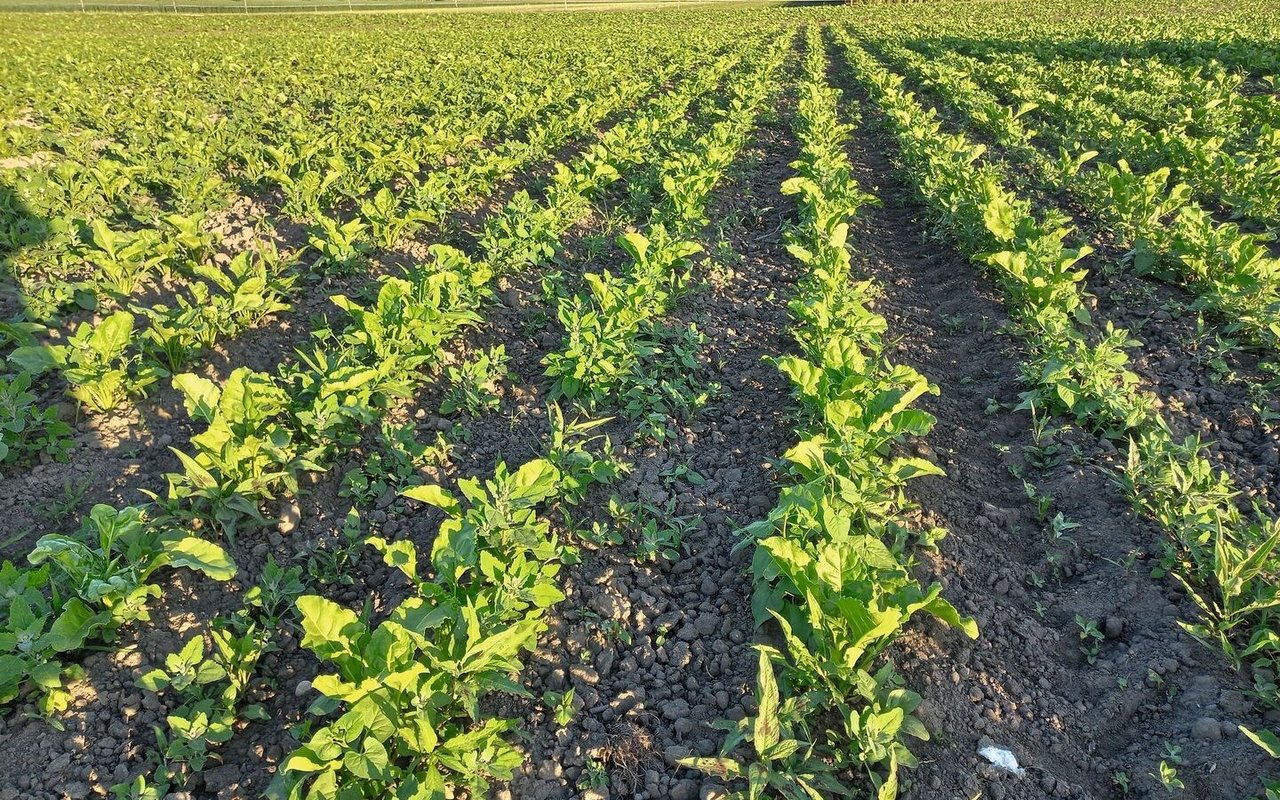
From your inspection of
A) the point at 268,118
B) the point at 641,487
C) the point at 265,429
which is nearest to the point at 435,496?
the point at 641,487

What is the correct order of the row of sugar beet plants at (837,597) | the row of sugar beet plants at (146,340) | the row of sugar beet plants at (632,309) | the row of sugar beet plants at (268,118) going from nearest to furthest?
the row of sugar beet plants at (837,597)
the row of sugar beet plants at (146,340)
the row of sugar beet plants at (632,309)
the row of sugar beet plants at (268,118)

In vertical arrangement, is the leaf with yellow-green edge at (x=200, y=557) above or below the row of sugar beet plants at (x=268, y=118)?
below

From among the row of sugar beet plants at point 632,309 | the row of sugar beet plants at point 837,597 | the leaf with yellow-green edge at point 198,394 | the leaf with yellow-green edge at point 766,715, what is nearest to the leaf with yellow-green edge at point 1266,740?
the row of sugar beet plants at point 837,597

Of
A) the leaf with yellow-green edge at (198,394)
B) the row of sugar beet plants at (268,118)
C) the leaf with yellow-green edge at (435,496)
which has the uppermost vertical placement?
the row of sugar beet plants at (268,118)

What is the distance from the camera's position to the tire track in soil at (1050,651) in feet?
8.02

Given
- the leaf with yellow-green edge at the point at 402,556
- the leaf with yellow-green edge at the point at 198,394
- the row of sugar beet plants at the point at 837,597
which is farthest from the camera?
the leaf with yellow-green edge at the point at 198,394

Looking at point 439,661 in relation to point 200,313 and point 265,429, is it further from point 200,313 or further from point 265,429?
point 200,313

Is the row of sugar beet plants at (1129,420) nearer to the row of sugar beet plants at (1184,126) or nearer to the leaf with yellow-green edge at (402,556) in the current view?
the row of sugar beet plants at (1184,126)

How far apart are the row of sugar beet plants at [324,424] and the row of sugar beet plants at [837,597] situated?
0.93 meters

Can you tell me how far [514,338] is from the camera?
5473mm

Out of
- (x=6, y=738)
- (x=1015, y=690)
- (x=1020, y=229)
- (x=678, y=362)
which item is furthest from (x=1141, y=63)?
(x=6, y=738)

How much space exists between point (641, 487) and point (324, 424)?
5.90 feet

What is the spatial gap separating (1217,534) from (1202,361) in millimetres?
2347

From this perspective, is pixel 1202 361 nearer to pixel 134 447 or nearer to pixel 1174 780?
pixel 1174 780
